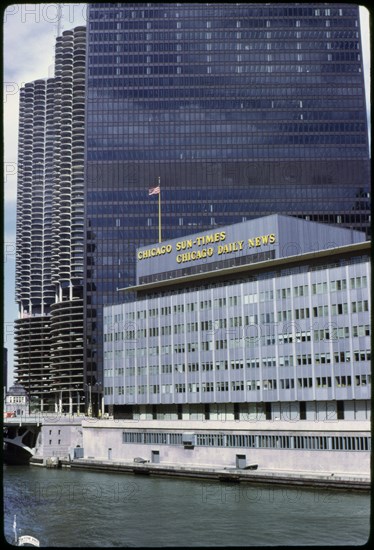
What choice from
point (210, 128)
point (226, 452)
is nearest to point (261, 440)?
point (226, 452)

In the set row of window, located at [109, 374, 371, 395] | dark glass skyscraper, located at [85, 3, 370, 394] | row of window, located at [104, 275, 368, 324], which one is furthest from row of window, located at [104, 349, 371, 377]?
dark glass skyscraper, located at [85, 3, 370, 394]

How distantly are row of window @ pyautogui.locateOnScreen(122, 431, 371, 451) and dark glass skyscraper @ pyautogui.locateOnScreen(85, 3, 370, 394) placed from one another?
6247 centimetres

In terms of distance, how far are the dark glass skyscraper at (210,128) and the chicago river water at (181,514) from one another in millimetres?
78078

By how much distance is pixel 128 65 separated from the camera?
155000 mm

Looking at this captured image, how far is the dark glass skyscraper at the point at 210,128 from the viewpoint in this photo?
149 meters

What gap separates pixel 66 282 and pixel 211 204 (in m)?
47.9

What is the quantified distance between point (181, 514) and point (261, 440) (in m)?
24.8

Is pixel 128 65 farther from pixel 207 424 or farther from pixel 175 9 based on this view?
pixel 207 424

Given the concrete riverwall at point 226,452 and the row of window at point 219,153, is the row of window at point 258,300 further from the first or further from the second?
the row of window at point 219,153

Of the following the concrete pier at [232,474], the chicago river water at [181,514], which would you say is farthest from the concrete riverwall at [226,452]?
the chicago river water at [181,514]

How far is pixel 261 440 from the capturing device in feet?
256

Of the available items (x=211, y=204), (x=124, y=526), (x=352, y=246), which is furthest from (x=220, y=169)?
(x=124, y=526)

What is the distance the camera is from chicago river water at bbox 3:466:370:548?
45469 mm

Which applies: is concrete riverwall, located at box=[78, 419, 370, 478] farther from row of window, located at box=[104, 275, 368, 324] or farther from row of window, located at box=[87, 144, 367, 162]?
row of window, located at box=[87, 144, 367, 162]
